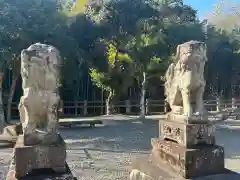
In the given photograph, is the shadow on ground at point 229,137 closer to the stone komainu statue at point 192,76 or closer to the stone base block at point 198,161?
the stone base block at point 198,161

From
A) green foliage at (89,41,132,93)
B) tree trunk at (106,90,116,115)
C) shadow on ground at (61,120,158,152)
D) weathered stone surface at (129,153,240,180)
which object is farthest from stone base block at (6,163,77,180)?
tree trunk at (106,90,116,115)

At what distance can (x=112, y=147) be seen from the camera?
8.59m

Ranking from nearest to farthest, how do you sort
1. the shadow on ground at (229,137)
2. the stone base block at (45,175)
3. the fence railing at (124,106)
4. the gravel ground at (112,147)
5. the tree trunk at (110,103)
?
1. the stone base block at (45,175)
2. the gravel ground at (112,147)
3. the shadow on ground at (229,137)
4. the tree trunk at (110,103)
5. the fence railing at (124,106)

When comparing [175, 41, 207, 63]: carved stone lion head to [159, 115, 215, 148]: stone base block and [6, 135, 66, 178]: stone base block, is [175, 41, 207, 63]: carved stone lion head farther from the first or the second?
[6, 135, 66, 178]: stone base block

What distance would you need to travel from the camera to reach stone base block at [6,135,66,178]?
3039 millimetres

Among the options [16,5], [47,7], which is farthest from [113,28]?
[16,5]

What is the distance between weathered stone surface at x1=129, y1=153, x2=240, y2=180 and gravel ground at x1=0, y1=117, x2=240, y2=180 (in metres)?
1.13

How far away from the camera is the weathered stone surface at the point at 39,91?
10.3 feet

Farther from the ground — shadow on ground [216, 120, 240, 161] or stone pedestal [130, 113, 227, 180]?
stone pedestal [130, 113, 227, 180]

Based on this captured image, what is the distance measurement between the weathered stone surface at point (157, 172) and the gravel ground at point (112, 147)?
113cm

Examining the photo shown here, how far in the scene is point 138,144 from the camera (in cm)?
903

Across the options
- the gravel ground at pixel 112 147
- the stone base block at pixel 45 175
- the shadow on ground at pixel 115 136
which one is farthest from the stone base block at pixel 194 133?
the shadow on ground at pixel 115 136

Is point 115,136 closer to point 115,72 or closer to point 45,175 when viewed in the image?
point 115,72

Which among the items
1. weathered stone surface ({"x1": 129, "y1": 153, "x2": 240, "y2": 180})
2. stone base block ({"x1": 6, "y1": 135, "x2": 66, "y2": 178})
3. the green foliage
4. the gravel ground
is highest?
the green foliage
